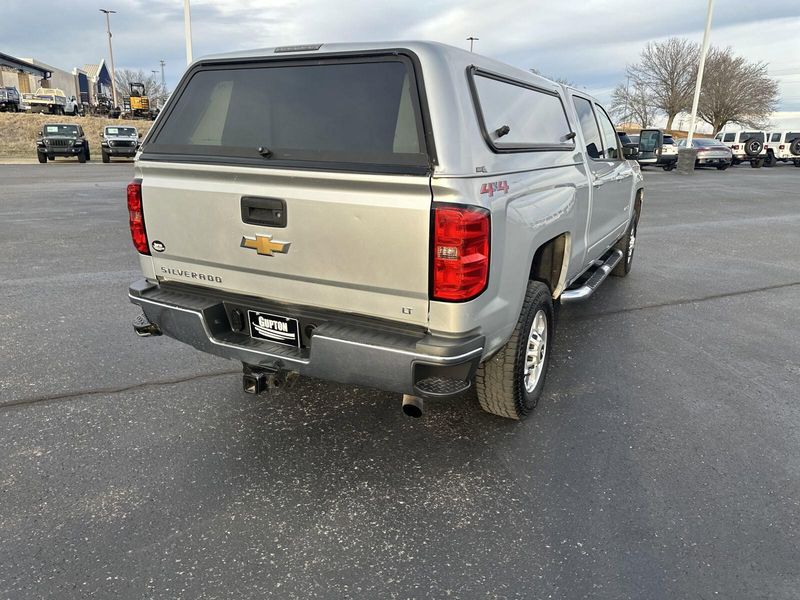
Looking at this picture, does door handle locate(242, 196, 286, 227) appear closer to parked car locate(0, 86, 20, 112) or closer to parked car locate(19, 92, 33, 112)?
parked car locate(0, 86, 20, 112)

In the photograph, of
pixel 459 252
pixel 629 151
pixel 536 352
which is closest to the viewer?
pixel 459 252

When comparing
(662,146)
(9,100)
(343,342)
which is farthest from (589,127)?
(9,100)

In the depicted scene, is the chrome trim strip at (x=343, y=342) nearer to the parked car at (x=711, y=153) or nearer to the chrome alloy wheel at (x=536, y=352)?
the chrome alloy wheel at (x=536, y=352)

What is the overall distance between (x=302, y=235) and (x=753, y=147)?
37170mm

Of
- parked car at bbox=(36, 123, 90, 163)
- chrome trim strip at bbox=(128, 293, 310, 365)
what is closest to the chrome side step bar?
chrome trim strip at bbox=(128, 293, 310, 365)

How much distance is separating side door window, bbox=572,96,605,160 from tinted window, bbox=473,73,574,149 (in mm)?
480

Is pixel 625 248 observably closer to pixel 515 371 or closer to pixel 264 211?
pixel 515 371

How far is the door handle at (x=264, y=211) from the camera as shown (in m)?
2.77

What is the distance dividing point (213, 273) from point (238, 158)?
0.62m

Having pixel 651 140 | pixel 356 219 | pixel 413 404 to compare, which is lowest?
pixel 413 404

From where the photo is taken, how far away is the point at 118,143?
2697 cm

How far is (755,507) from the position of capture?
273cm

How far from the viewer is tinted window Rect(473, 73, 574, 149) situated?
2.94m

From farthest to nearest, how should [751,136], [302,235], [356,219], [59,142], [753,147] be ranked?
[751,136]
[753,147]
[59,142]
[302,235]
[356,219]
